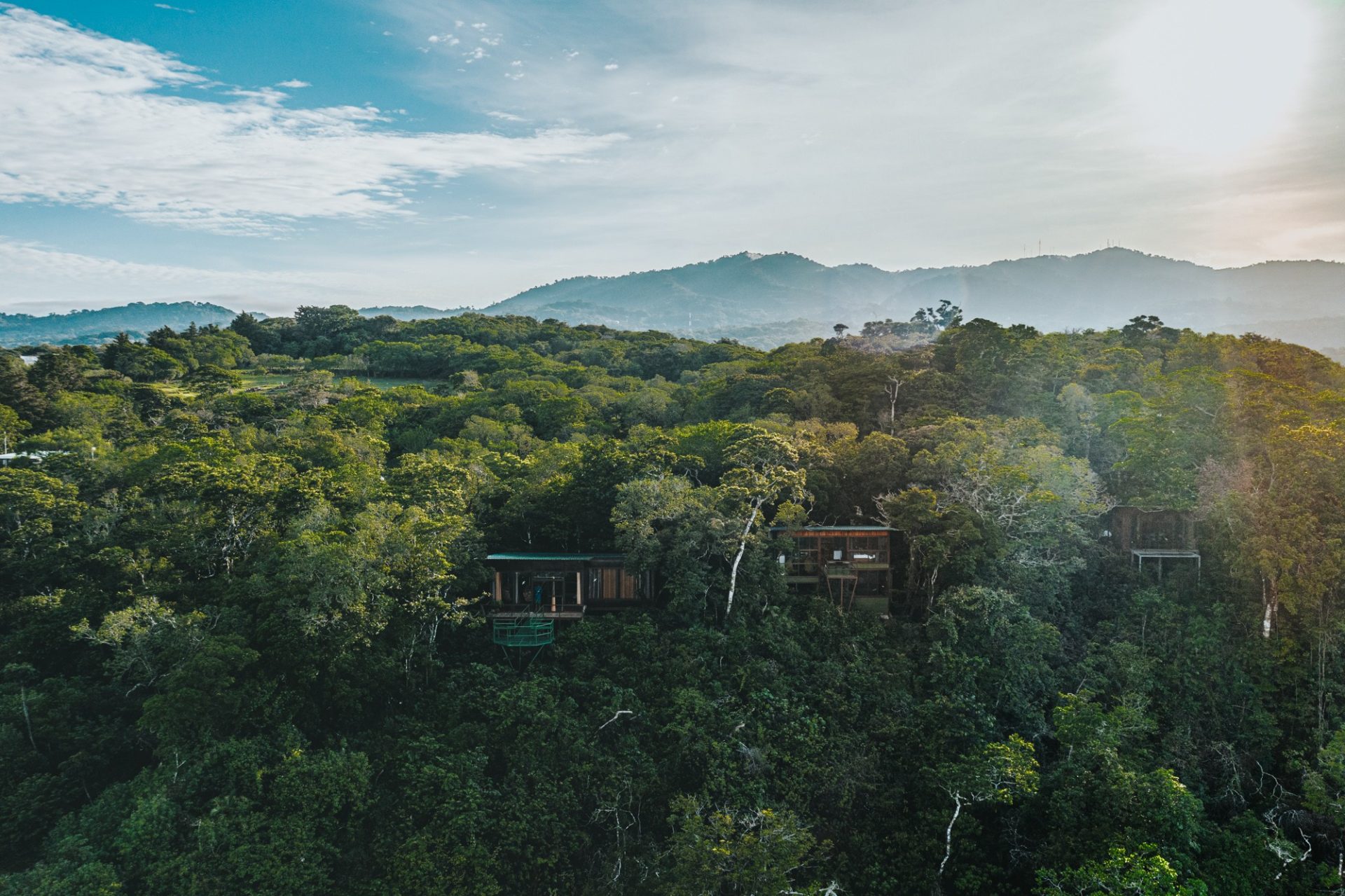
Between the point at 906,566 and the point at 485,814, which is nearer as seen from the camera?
the point at 485,814

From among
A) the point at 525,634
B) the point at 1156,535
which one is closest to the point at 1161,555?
the point at 1156,535

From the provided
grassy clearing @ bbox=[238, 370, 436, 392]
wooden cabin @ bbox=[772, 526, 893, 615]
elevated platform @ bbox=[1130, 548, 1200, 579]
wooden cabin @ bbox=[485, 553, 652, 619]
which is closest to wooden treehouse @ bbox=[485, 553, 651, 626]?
wooden cabin @ bbox=[485, 553, 652, 619]

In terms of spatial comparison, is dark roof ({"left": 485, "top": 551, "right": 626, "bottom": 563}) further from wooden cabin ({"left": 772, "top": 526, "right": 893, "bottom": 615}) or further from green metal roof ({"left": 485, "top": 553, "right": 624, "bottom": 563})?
wooden cabin ({"left": 772, "top": 526, "right": 893, "bottom": 615})

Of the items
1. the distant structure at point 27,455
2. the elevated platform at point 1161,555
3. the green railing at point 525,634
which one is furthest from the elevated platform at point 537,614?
the distant structure at point 27,455

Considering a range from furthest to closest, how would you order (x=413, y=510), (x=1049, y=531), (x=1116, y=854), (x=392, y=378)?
(x=392, y=378) → (x=1049, y=531) → (x=413, y=510) → (x=1116, y=854)

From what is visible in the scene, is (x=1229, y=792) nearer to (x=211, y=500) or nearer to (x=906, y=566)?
(x=906, y=566)

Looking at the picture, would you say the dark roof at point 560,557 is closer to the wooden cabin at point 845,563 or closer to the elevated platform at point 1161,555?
the wooden cabin at point 845,563

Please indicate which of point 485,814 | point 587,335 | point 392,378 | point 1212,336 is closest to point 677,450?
point 485,814
